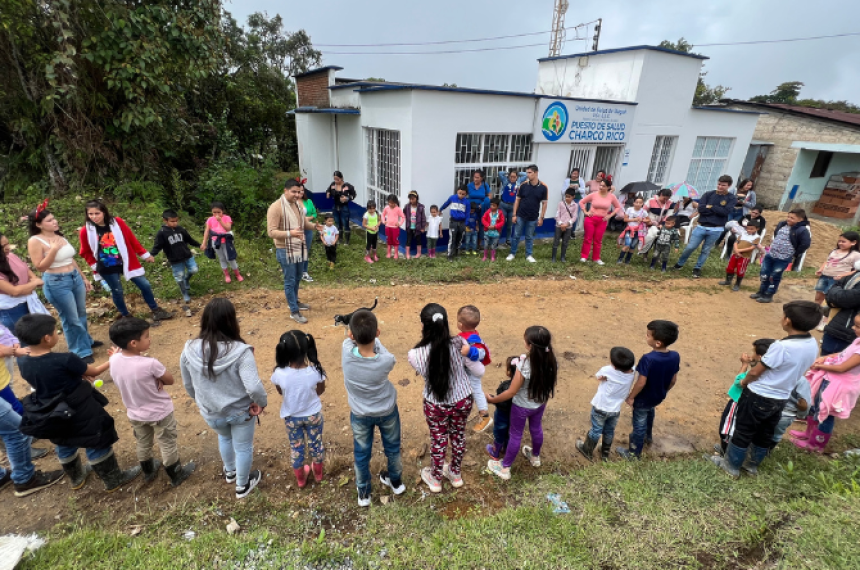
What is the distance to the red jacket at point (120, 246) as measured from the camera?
15.6ft

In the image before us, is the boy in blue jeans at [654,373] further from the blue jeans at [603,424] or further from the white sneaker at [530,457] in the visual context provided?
the white sneaker at [530,457]

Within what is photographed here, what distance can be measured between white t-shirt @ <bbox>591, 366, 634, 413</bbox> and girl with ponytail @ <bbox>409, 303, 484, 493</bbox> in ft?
3.57

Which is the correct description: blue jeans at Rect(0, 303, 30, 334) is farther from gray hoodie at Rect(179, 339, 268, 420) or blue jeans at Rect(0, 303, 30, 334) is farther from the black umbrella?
the black umbrella

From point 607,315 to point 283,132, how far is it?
47.5ft

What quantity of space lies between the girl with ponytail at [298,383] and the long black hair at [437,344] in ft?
2.52

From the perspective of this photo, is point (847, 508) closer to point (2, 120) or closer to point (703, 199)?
point (703, 199)

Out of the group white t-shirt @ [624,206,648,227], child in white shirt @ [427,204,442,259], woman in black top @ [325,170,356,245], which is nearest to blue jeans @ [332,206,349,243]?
woman in black top @ [325,170,356,245]

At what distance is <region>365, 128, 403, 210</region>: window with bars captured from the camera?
929 centimetres

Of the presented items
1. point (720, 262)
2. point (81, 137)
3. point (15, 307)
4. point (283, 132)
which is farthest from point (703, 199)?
point (283, 132)

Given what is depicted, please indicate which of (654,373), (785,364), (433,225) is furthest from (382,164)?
(785,364)

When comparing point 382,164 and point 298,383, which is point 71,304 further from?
point 382,164

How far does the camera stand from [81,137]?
8.46 m

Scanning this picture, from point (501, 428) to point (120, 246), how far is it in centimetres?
486

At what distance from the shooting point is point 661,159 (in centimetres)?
1234
